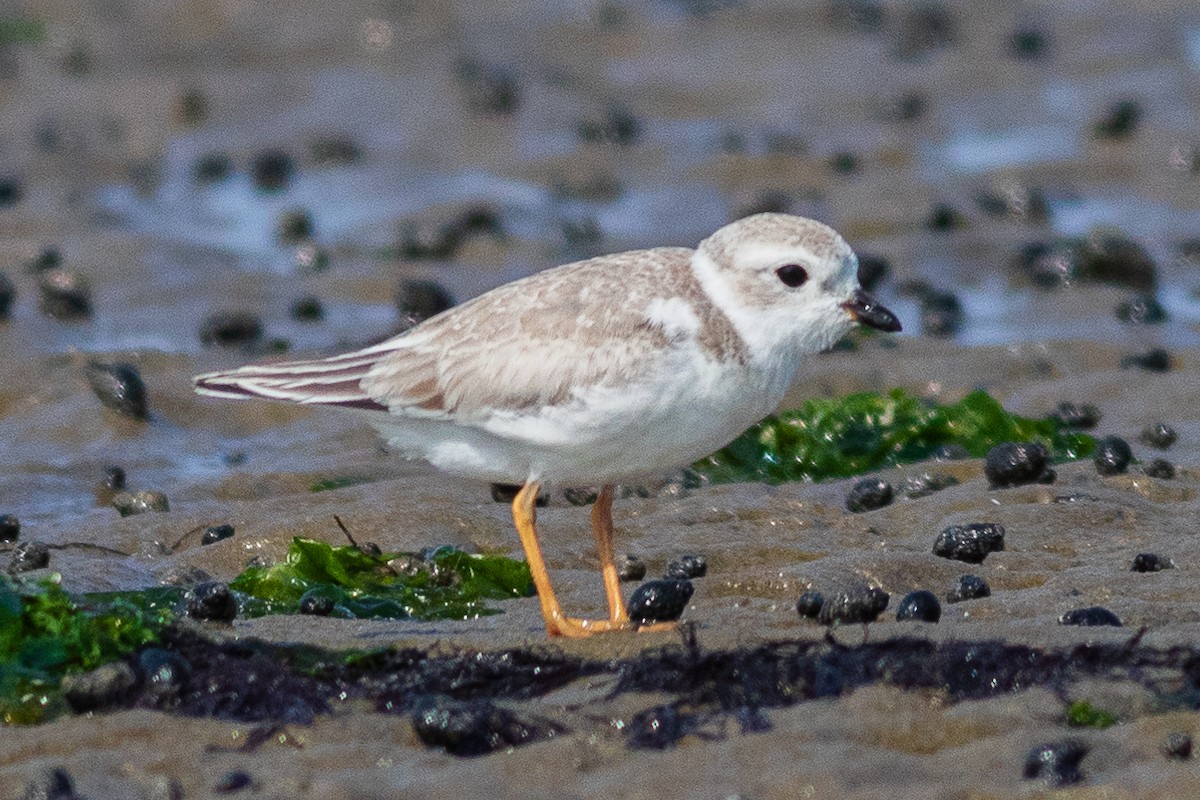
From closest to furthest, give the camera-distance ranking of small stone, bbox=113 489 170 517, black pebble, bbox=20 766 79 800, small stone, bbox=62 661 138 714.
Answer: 1. black pebble, bbox=20 766 79 800
2. small stone, bbox=62 661 138 714
3. small stone, bbox=113 489 170 517

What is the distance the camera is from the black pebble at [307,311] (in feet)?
42.7

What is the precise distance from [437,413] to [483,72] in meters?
11.7

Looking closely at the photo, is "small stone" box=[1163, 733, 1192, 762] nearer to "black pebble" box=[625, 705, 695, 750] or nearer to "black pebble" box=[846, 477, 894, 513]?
"black pebble" box=[625, 705, 695, 750]

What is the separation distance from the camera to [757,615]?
6816 millimetres

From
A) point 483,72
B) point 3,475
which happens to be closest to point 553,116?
point 483,72

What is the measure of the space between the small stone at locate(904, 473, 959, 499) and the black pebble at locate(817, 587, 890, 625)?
7.68ft

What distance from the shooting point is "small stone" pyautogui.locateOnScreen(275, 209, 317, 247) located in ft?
48.7

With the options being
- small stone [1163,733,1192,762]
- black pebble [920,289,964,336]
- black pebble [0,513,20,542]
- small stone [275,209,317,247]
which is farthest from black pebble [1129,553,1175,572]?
small stone [275,209,317,247]

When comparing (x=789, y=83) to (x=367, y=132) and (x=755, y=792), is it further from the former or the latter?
(x=755, y=792)

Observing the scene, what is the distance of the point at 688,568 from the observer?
762 cm

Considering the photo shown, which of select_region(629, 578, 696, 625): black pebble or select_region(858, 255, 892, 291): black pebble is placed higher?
select_region(629, 578, 696, 625): black pebble

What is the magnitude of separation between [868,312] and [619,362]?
96 cm

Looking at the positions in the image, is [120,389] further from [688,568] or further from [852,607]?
[852,607]

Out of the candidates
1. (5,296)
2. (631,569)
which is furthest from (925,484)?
(5,296)
